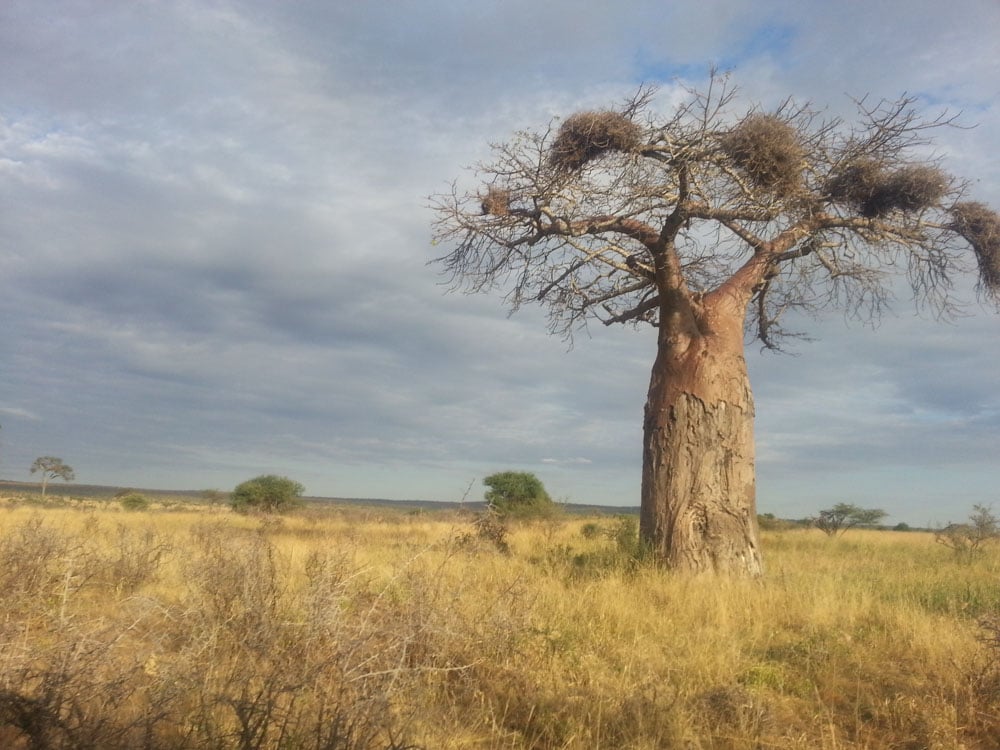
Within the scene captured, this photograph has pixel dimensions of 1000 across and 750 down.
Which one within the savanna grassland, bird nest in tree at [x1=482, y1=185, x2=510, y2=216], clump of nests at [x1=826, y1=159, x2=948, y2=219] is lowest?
the savanna grassland

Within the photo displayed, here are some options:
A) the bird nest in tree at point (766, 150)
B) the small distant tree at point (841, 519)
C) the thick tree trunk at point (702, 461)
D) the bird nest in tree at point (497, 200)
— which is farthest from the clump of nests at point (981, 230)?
the small distant tree at point (841, 519)

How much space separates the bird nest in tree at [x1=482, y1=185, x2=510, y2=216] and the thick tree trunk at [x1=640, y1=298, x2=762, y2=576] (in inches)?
86.8

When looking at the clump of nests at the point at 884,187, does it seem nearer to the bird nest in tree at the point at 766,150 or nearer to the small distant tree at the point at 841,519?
the bird nest in tree at the point at 766,150

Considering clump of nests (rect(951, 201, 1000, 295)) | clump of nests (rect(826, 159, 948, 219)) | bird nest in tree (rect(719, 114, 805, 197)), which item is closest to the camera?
bird nest in tree (rect(719, 114, 805, 197))

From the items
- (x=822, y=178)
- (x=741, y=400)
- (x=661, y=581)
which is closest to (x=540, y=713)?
(x=661, y=581)

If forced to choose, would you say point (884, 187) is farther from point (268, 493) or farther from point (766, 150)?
point (268, 493)

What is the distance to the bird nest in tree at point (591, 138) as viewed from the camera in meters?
7.16

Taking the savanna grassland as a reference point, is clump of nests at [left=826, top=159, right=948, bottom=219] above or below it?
above

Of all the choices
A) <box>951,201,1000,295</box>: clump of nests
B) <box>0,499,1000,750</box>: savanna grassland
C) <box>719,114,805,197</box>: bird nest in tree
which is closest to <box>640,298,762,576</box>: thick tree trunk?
<box>0,499,1000,750</box>: savanna grassland

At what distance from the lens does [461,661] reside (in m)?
4.07

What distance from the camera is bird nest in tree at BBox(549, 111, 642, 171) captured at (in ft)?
23.5

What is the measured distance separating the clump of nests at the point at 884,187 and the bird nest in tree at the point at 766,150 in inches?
39.2

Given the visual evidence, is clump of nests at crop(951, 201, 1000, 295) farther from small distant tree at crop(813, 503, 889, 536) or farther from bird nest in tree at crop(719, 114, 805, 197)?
small distant tree at crop(813, 503, 889, 536)

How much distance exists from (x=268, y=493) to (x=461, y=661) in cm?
2393
